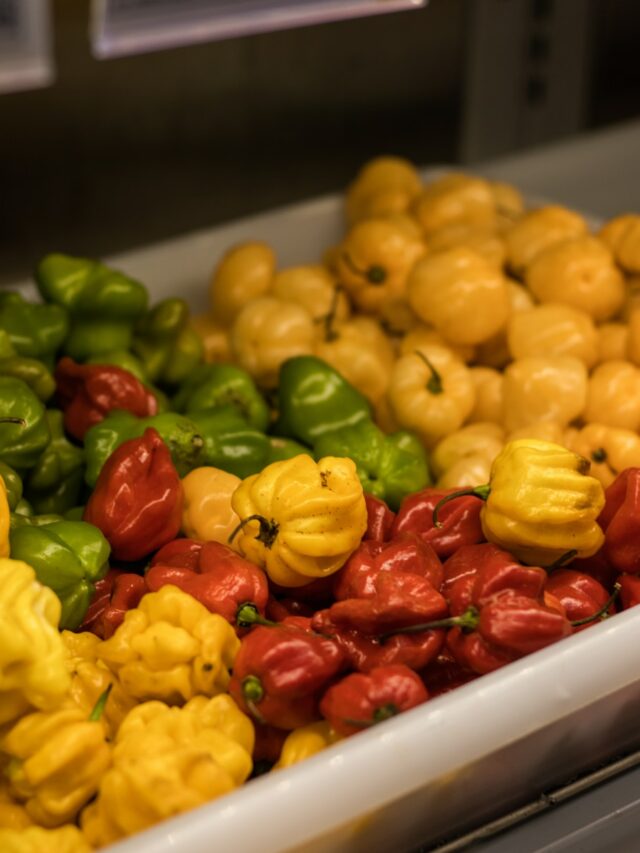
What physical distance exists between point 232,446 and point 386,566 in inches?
22.0

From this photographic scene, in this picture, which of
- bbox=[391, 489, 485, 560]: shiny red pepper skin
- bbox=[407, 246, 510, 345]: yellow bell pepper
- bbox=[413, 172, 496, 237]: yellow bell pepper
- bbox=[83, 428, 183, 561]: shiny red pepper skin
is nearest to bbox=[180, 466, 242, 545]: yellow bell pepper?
bbox=[83, 428, 183, 561]: shiny red pepper skin

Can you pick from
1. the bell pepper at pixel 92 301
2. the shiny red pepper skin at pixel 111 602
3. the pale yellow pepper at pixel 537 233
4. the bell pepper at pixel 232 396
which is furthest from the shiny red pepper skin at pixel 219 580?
the pale yellow pepper at pixel 537 233

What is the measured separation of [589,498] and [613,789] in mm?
386

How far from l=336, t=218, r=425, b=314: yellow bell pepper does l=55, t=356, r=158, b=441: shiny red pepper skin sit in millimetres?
639

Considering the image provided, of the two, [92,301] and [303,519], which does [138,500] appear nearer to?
[303,519]

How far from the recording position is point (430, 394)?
2.40m

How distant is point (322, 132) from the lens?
375 cm

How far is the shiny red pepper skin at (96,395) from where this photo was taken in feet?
7.32

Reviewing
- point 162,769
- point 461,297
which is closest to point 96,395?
point 461,297

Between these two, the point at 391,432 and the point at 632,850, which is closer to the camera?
the point at 632,850

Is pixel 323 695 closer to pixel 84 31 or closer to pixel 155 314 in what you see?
pixel 155 314

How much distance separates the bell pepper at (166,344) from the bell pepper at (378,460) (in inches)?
17.0

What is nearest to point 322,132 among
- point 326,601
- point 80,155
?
point 80,155

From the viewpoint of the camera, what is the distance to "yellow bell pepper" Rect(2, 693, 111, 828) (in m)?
1.43
